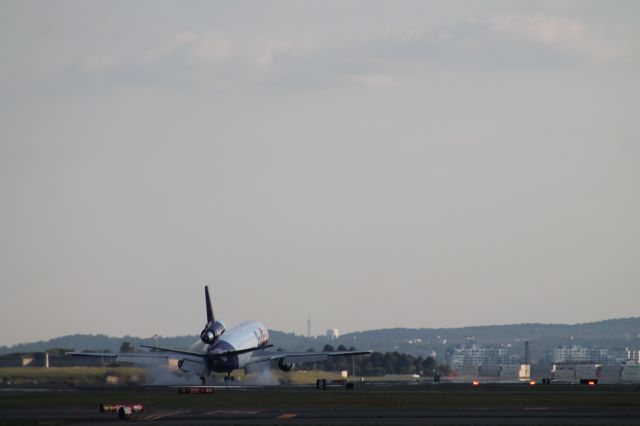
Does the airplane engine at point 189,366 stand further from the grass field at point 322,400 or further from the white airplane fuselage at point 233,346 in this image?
the grass field at point 322,400

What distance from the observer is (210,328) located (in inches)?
4978

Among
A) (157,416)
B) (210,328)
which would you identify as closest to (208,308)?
(210,328)

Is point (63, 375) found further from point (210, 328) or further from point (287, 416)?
point (287, 416)

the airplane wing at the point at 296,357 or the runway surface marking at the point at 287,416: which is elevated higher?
the airplane wing at the point at 296,357

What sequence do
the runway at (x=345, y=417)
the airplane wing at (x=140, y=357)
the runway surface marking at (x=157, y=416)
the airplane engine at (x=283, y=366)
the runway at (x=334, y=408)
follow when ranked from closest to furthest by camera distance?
Result: the runway at (x=345, y=417), the runway at (x=334, y=408), the runway surface marking at (x=157, y=416), the airplane wing at (x=140, y=357), the airplane engine at (x=283, y=366)

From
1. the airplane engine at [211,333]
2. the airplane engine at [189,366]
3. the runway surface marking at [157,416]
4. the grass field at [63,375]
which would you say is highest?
the airplane engine at [211,333]

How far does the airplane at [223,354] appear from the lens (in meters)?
126

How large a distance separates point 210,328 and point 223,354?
3188mm

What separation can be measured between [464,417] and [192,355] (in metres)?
63.9

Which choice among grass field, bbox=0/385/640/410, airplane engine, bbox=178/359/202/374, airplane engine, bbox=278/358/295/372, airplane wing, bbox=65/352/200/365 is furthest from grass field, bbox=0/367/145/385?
grass field, bbox=0/385/640/410

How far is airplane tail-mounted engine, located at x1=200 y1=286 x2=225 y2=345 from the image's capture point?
125188 millimetres

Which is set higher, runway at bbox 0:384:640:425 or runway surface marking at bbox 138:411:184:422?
runway surface marking at bbox 138:411:184:422

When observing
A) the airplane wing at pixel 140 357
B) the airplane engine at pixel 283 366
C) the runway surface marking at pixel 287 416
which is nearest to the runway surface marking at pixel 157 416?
the runway surface marking at pixel 287 416

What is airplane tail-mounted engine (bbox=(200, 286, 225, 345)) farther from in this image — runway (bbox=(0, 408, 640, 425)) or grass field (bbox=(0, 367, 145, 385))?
runway (bbox=(0, 408, 640, 425))
